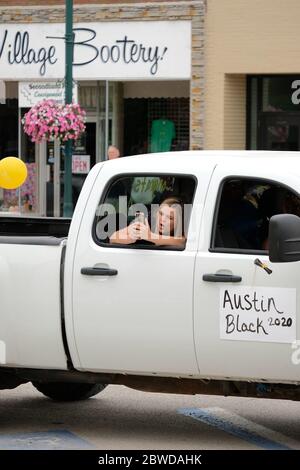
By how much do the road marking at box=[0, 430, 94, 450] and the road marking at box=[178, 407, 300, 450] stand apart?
1053 millimetres

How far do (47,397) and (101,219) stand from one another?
7.19 feet

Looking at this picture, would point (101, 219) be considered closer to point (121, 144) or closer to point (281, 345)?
point (281, 345)

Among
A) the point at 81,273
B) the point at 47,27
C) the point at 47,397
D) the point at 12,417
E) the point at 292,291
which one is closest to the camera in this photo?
the point at 292,291

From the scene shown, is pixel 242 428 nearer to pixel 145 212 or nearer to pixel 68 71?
pixel 145 212

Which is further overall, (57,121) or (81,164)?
(81,164)

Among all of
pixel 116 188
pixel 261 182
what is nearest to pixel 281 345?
pixel 261 182

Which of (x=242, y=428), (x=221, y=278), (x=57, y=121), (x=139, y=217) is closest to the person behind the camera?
(x=221, y=278)

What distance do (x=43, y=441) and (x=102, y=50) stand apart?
1558 cm

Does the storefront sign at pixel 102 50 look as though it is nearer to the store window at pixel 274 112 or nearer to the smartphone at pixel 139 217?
the store window at pixel 274 112

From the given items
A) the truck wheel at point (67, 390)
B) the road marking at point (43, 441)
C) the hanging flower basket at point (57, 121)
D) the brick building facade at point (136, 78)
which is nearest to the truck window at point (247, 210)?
the road marking at point (43, 441)

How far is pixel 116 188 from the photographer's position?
25.7 ft

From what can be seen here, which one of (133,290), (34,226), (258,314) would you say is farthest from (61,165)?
(258,314)

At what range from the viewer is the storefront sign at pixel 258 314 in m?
7.12

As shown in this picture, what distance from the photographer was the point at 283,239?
699cm
